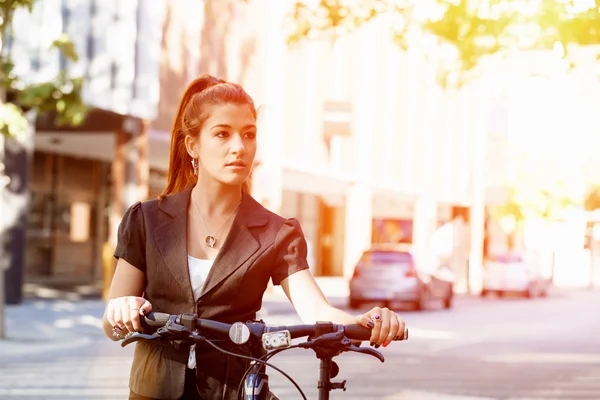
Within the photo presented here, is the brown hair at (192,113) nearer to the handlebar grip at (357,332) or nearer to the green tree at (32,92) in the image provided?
the handlebar grip at (357,332)

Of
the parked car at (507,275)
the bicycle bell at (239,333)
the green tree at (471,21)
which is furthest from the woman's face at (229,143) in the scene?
the parked car at (507,275)

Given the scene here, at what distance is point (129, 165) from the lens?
1008 inches

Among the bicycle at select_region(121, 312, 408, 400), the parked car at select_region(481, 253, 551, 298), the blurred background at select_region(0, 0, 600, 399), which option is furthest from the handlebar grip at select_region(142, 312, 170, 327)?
the parked car at select_region(481, 253, 551, 298)

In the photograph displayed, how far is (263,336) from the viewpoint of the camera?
2.97 metres

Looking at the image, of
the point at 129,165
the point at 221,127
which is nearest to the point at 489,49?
the point at 221,127

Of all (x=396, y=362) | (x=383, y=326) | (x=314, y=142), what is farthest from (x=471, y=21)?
(x=314, y=142)

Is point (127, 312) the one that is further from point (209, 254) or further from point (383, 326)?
point (383, 326)

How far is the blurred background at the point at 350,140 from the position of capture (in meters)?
13.6

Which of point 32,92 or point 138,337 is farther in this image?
point 32,92

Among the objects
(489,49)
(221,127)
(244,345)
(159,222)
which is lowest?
(244,345)

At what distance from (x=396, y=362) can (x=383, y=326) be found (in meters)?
12.1

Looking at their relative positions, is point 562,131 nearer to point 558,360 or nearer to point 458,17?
point 558,360

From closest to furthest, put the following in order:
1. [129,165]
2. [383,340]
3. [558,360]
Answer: [383,340]
[558,360]
[129,165]

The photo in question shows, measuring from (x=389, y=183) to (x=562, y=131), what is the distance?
49.4 feet
